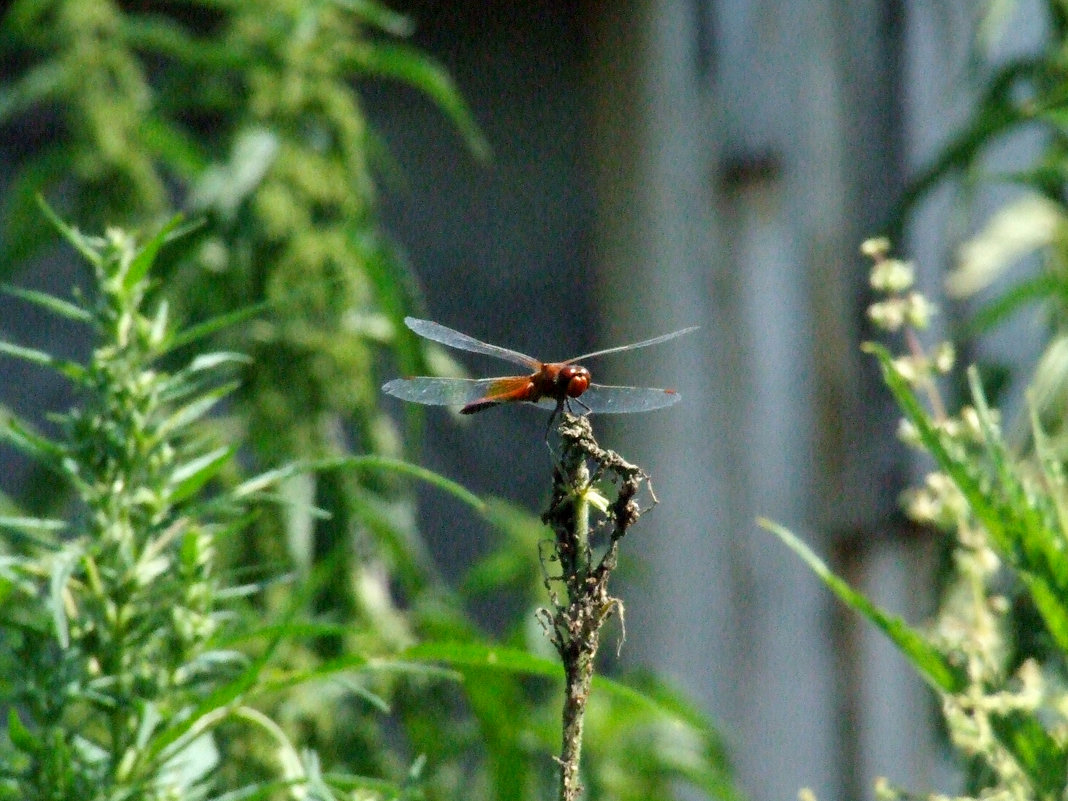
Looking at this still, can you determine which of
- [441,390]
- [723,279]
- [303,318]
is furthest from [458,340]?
[723,279]

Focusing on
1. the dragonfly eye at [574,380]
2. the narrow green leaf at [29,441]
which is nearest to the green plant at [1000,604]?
the dragonfly eye at [574,380]

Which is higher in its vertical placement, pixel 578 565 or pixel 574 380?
pixel 574 380

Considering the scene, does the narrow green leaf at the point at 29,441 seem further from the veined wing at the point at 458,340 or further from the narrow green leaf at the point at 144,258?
the veined wing at the point at 458,340

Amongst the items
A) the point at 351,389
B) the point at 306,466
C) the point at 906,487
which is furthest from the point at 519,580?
the point at 306,466

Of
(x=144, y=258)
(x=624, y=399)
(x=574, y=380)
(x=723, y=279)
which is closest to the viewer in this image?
(x=144, y=258)

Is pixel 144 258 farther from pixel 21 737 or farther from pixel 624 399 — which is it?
pixel 624 399
